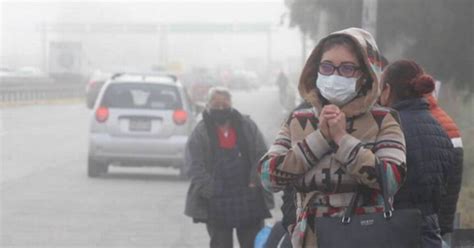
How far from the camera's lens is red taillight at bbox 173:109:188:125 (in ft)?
64.3

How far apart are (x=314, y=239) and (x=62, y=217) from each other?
9.65 meters

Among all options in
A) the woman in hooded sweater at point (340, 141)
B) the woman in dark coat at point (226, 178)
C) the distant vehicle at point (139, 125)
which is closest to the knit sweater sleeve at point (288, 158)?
the woman in hooded sweater at point (340, 141)

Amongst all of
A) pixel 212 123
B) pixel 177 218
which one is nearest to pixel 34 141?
pixel 177 218

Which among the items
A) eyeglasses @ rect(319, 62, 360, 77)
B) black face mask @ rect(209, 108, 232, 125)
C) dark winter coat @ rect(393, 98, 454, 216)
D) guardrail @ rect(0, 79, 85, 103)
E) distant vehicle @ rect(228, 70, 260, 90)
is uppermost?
eyeglasses @ rect(319, 62, 360, 77)

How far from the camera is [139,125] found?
1959 centimetres

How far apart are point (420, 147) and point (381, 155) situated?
1.92 ft

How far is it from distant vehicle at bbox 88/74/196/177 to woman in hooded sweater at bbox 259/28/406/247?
1438 cm

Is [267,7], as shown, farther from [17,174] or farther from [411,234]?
[411,234]

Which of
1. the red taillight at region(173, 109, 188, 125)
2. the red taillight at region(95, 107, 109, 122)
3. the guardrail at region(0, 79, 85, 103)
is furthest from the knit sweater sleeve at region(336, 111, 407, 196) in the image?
the guardrail at region(0, 79, 85, 103)

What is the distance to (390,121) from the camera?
4.94 meters

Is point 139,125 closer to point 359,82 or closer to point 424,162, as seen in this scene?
point 424,162

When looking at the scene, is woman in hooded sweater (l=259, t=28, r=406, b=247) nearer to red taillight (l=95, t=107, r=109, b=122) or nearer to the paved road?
the paved road

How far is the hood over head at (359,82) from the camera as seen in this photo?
192 inches

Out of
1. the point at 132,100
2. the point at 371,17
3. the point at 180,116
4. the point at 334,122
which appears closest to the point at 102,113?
the point at 132,100
